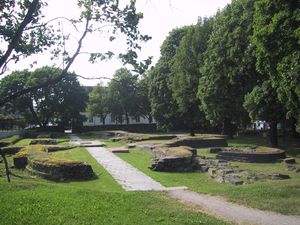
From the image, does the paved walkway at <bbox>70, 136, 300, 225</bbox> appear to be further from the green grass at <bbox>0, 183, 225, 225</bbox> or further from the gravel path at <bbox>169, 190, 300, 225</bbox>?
the green grass at <bbox>0, 183, 225, 225</bbox>

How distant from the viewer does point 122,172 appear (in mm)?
18688

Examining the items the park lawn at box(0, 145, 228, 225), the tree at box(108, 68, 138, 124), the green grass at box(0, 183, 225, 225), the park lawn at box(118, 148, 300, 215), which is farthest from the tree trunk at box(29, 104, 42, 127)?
the green grass at box(0, 183, 225, 225)

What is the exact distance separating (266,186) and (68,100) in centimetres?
5209

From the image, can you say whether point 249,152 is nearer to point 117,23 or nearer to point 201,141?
point 201,141

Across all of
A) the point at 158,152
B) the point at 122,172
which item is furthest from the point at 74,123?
the point at 122,172

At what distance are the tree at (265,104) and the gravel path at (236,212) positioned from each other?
15880 mm

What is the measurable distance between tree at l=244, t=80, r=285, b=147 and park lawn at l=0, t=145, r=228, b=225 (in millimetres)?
15775

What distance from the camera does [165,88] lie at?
49.1m

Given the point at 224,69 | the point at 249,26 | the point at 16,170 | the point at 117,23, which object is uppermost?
the point at 249,26

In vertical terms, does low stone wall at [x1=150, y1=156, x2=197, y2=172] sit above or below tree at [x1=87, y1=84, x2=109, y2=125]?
below

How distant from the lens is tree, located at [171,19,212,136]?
40.7m

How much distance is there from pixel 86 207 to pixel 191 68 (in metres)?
32.0

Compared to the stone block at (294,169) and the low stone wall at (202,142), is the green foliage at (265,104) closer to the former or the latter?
the low stone wall at (202,142)

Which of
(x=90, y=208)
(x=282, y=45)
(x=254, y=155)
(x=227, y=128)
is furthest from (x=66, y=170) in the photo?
(x=227, y=128)
